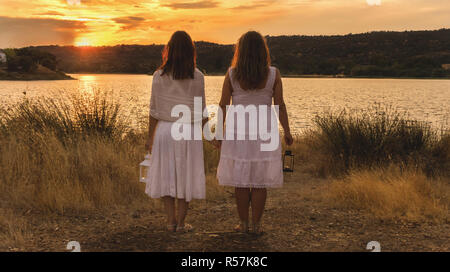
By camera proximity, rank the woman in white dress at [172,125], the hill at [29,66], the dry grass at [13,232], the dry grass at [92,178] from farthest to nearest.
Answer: the hill at [29,66] → the dry grass at [92,178] → the dry grass at [13,232] → the woman in white dress at [172,125]

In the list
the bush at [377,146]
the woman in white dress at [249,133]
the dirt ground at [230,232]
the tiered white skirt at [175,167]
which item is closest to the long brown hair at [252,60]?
the woman in white dress at [249,133]

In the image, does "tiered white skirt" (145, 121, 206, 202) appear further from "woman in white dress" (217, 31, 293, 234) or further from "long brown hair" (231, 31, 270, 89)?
"long brown hair" (231, 31, 270, 89)

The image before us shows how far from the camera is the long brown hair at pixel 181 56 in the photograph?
4055mm

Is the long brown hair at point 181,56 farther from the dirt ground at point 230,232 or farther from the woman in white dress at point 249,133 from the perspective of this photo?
the dirt ground at point 230,232

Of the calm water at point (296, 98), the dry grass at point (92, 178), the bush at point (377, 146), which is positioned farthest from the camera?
the calm water at point (296, 98)

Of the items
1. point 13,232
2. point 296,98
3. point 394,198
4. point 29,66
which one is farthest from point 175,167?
point 29,66

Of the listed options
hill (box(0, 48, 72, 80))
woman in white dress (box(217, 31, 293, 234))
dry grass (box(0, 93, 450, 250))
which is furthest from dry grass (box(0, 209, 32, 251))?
hill (box(0, 48, 72, 80))

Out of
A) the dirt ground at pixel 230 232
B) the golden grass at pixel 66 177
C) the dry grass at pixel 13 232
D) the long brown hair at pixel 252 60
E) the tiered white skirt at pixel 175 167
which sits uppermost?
the long brown hair at pixel 252 60

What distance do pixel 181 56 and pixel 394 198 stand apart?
3418 mm

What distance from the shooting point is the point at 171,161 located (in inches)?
170

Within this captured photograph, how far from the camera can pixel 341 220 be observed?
17.4 ft

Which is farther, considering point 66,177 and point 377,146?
point 377,146

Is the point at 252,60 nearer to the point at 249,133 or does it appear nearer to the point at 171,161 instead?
the point at 249,133

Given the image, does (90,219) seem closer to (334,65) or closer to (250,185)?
(250,185)
